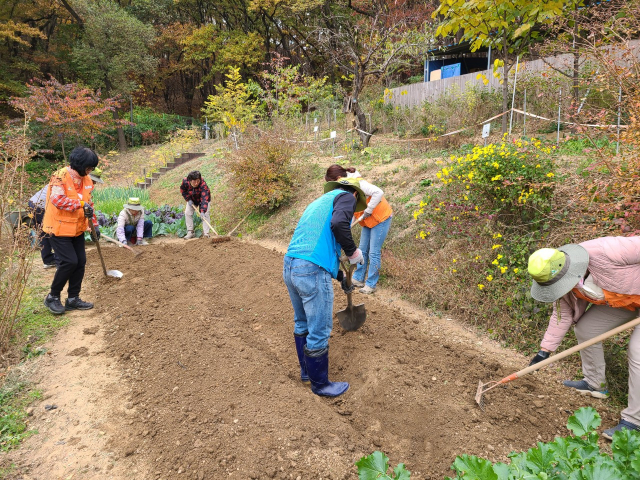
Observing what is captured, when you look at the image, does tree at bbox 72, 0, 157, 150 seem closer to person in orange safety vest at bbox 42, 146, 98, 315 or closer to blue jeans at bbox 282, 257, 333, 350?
person in orange safety vest at bbox 42, 146, 98, 315

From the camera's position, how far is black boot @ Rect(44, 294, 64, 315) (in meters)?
4.94

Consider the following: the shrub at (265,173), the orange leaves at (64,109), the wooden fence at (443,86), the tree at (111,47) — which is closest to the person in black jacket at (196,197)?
the shrub at (265,173)

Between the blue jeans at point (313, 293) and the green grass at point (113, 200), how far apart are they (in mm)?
8077

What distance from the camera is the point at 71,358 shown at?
4.01 meters

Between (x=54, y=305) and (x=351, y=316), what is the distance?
12.1ft

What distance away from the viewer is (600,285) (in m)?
2.78

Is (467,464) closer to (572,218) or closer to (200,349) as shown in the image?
(200,349)

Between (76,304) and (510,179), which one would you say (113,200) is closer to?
(76,304)

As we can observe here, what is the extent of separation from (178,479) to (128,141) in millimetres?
23305

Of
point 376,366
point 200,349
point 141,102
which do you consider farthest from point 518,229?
point 141,102

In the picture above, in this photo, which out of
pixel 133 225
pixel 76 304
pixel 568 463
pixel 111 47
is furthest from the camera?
pixel 111 47

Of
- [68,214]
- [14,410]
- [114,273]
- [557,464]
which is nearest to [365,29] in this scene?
[114,273]

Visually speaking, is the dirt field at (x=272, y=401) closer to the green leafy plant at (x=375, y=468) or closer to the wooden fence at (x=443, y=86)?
the green leafy plant at (x=375, y=468)

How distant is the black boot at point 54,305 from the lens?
16.2 feet
